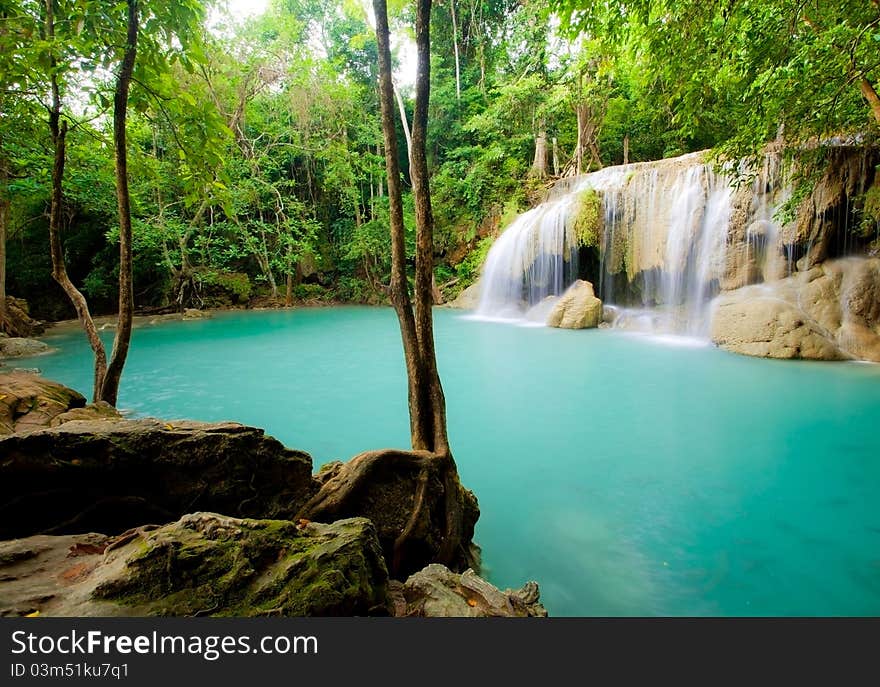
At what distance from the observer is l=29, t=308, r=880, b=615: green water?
115 inches

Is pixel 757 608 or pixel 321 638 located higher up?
pixel 321 638

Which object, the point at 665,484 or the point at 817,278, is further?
the point at 817,278

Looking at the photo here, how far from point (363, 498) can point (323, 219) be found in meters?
21.3

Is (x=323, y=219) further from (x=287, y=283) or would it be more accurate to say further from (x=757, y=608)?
(x=757, y=608)

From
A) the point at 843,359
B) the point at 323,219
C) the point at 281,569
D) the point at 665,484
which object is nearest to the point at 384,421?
the point at 665,484

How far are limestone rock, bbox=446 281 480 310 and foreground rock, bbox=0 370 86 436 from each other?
1367 centimetres

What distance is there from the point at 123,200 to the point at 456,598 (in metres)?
4.21

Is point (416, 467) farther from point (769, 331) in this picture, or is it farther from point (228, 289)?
point (228, 289)

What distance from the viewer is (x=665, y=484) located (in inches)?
164

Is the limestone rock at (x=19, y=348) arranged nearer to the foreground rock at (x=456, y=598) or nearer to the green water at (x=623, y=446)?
the green water at (x=623, y=446)

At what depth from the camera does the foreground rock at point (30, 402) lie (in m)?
3.83

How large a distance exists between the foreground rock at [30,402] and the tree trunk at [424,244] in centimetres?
318

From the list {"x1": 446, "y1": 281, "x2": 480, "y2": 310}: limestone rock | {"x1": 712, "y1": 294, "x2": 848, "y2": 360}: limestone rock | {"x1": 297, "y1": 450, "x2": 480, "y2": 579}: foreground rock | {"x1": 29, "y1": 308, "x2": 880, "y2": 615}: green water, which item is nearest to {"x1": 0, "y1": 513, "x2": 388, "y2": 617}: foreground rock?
{"x1": 297, "y1": 450, "x2": 480, "y2": 579}: foreground rock

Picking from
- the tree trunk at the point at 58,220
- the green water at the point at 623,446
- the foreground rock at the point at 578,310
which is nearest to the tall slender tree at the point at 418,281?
the green water at the point at 623,446
